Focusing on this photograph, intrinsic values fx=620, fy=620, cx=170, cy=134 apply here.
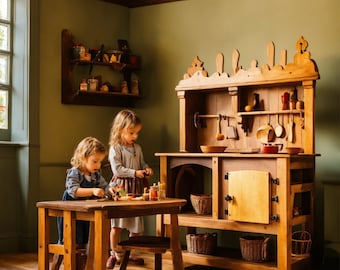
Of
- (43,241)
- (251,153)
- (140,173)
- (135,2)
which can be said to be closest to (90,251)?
(43,241)

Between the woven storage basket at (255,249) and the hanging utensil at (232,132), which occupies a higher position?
the hanging utensil at (232,132)

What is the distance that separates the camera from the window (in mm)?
5652

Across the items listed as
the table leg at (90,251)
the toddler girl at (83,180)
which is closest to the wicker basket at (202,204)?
the toddler girl at (83,180)

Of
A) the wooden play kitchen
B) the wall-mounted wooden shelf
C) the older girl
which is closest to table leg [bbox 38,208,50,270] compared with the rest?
the older girl

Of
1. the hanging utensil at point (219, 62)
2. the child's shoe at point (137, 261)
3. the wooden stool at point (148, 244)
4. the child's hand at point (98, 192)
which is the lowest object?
the child's shoe at point (137, 261)

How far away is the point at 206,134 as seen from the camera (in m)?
5.57

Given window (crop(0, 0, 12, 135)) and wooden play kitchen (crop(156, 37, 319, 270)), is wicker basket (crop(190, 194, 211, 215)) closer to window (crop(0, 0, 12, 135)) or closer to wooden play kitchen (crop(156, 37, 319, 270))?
wooden play kitchen (crop(156, 37, 319, 270))

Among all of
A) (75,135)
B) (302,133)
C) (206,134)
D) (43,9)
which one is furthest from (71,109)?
(302,133)

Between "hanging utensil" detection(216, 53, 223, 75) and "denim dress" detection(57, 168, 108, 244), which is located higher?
"hanging utensil" detection(216, 53, 223, 75)

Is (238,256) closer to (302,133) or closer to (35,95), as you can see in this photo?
(302,133)

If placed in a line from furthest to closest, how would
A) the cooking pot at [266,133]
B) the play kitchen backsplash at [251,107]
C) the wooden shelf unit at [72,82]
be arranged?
the wooden shelf unit at [72,82] → the cooking pot at [266,133] → the play kitchen backsplash at [251,107]

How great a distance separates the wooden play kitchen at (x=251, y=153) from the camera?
4504 millimetres

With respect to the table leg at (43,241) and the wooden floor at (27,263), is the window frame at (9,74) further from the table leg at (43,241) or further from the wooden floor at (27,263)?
the table leg at (43,241)

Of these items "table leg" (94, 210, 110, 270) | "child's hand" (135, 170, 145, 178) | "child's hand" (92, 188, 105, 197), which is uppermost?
"child's hand" (135, 170, 145, 178)
